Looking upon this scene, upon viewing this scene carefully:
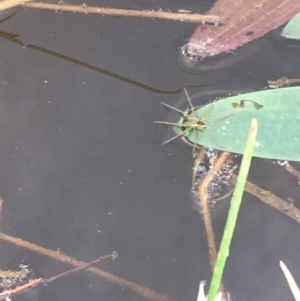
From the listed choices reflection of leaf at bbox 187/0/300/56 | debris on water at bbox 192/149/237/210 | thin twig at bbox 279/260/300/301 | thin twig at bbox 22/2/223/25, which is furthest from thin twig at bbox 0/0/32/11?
thin twig at bbox 279/260/300/301

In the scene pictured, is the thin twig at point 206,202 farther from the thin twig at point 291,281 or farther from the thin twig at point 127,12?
the thin twig at point 127,12

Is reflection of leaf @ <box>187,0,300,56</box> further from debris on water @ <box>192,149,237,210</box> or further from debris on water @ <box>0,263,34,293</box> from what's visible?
debris on water @ <box>0,263,34,293</box>

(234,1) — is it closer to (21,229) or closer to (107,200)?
(107,200)

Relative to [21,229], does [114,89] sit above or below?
above

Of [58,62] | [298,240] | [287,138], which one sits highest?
[58,62]

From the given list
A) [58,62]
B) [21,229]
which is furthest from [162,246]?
[58,62]

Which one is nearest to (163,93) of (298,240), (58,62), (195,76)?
(195,76)

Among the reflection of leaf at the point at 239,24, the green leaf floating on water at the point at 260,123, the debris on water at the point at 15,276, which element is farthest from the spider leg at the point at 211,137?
the debris on water at the point at 15,276
